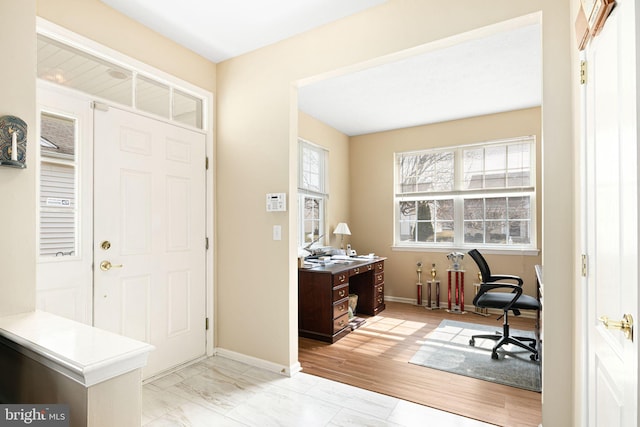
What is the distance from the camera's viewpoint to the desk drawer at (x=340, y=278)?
368 centimetres

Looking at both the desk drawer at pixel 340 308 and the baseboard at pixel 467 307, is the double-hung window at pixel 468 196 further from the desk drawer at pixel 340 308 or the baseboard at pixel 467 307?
the desk drawer at pixel 340 308

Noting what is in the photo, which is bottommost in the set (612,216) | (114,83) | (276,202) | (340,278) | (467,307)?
(467,307)

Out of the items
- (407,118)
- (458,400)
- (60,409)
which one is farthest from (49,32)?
(407,118)

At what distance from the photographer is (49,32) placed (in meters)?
2.08

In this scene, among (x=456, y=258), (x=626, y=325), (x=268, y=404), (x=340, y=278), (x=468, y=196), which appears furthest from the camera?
(x=468, y=196)

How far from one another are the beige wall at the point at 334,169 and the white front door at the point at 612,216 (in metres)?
3.77

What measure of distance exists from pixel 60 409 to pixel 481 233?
5.01 metres

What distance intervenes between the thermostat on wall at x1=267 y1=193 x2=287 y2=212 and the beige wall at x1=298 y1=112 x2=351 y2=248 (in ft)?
7.05

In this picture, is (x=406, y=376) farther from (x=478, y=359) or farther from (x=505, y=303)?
(x=505, y=303)

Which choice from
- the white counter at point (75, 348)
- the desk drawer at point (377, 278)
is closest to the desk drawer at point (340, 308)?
the desk drawer at point (377, 278)

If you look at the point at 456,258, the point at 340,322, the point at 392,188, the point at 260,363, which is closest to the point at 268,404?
the point at 260,363

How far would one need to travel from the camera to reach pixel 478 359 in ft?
10.3

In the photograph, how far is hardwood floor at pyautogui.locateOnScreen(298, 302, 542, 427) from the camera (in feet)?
7.52

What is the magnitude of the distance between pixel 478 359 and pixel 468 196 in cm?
259
